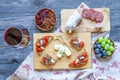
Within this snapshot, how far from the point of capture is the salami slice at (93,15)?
179 centimetres

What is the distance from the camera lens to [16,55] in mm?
1830

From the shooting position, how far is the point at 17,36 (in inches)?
71.3

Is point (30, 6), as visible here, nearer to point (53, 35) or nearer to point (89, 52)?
point (53, 35)

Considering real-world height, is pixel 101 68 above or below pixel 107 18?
below

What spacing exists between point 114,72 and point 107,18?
0.22 meters

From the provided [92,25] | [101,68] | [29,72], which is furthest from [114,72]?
[29,72]

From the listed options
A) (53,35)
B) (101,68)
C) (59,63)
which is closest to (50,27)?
(53,35)

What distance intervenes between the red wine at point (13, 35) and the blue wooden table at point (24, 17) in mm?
25

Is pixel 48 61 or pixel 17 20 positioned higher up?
pixel 17 20

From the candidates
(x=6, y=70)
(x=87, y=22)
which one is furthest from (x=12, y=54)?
(x=87, y=22)

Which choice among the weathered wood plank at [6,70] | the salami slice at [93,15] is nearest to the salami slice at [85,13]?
the salami slice at [93,15]

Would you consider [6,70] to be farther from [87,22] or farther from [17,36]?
[87,22]

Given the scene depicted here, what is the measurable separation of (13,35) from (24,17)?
86 millimetres

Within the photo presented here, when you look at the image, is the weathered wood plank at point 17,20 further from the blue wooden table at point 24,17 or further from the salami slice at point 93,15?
the salami slice at point 93,15
